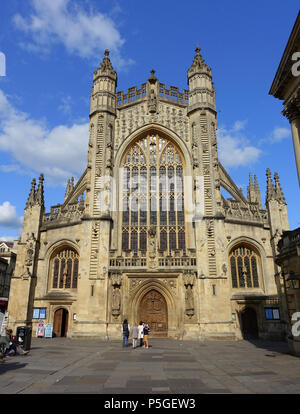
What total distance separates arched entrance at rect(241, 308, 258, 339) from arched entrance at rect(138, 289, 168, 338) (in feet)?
19.8

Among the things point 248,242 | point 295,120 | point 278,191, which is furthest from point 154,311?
point 295,120

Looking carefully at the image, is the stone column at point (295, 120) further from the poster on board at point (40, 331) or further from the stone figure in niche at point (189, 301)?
the poster on board at point (40, 331)

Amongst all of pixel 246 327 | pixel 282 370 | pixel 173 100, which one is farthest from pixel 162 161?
pixel 282 370

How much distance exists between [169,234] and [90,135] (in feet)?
35.6

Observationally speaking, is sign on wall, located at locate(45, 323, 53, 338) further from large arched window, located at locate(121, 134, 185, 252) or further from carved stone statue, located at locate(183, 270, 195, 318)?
carved stone statue, located at locate(183, 270, 195, 318)

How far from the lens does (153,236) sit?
22.4 metres

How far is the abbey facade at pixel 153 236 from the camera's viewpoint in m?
21.3

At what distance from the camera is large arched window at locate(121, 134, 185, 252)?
24484 mm

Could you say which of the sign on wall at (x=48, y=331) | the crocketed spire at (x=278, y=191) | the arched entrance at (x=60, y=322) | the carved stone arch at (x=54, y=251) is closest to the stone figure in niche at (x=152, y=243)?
the carved stone arch at (x=54, y=251)

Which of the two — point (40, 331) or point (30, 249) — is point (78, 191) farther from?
point (40, 331)

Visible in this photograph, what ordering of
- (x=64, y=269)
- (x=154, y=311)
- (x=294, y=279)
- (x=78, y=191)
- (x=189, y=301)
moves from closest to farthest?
(x=294, y=279)
(x=189, y=301)
(x=154, y=311)
(x=64, y=269)
(x=78, y=191)

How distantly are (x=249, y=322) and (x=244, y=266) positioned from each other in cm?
414

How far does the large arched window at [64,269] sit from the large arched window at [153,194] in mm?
4289

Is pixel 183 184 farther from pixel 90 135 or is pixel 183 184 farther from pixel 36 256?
pixel 36 256
